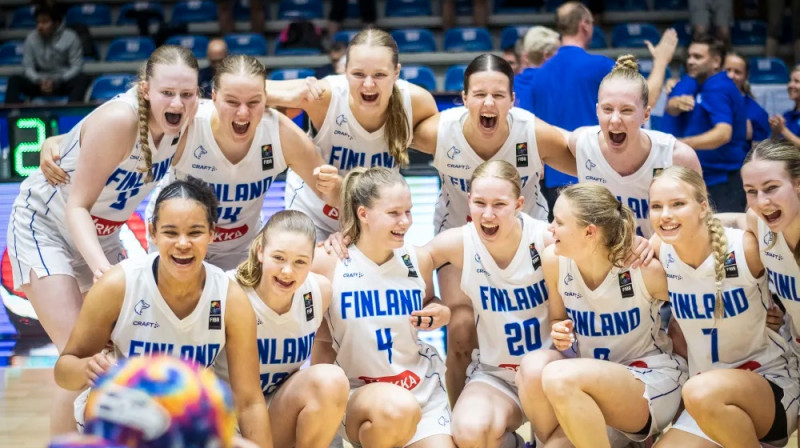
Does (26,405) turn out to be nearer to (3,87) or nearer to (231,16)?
(3,87)

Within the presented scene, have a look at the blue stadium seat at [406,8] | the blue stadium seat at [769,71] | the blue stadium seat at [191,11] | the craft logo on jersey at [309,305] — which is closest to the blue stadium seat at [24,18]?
the blue stadium seat at [191,11]

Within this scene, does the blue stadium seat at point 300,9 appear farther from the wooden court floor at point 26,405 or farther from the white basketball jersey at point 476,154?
the white basketball jersey at point 476,154

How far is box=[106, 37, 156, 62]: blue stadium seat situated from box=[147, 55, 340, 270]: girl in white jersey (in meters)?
6.57

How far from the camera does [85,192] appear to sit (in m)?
3.62

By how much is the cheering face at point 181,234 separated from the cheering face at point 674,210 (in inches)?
65.2

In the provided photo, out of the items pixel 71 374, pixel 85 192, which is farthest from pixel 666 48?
pixel 71 374

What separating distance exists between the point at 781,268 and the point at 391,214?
1.47 m

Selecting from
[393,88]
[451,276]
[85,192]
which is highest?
[393,88]

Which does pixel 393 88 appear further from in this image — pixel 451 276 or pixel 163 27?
pixel 163 27

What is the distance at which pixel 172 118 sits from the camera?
3.71 meters

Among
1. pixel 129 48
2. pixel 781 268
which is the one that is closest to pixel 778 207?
pixel 781 268

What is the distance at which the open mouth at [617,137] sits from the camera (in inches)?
162

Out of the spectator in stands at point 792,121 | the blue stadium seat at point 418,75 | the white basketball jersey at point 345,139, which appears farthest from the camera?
the blue stadium seat at point 418,75

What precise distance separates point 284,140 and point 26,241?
1120 mm
